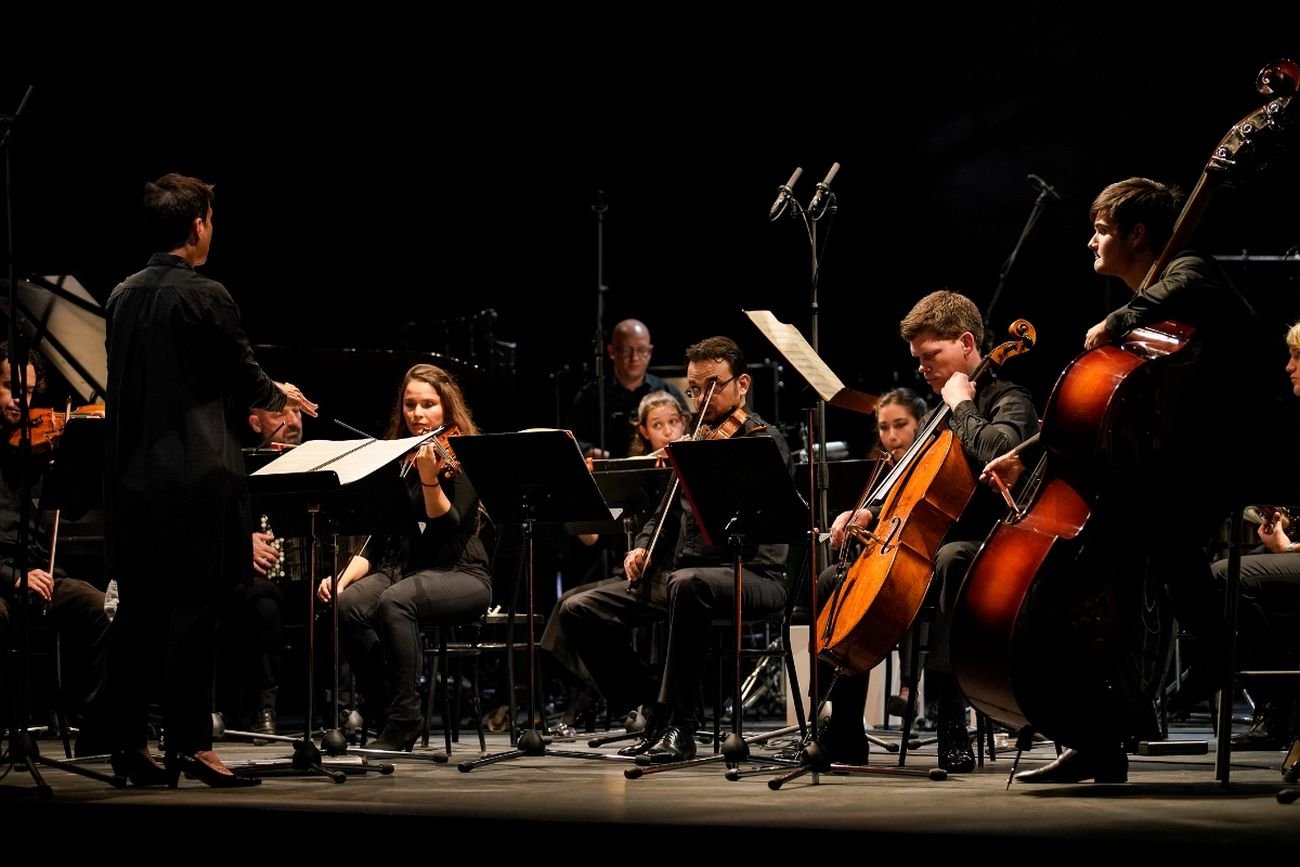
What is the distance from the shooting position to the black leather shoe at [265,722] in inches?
237

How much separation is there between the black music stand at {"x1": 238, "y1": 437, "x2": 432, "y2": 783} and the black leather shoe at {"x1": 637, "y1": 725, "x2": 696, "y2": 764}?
2.75 feet

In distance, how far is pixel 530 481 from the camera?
14.8ft

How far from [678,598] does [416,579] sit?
100 centimetres

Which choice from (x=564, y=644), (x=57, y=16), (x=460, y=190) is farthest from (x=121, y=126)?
(x=564, y=644)

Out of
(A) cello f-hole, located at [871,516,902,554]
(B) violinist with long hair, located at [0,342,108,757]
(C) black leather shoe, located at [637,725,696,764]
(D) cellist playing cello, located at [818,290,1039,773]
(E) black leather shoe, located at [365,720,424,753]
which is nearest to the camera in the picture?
(A) cello f-hole, located at [871,516,902,554]

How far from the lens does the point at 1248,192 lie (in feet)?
24.8

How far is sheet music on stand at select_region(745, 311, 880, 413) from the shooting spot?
3.90m

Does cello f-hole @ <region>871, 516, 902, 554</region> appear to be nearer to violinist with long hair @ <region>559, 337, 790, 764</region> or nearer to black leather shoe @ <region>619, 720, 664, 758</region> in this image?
violinist with long hair @ <region>559, 337, 790, 764</region>

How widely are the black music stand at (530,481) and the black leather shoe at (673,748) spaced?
0.44 m

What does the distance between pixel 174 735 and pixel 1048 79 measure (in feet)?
19.8

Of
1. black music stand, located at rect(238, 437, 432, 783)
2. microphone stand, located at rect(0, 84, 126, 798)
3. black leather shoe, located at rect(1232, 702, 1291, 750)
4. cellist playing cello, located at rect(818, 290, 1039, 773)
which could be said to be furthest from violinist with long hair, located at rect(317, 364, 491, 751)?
black leather shoe, located at rect(1232, 702, 1291, 750)

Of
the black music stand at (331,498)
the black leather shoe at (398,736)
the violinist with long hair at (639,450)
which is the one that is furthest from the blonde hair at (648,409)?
the black music stand at (331,498)

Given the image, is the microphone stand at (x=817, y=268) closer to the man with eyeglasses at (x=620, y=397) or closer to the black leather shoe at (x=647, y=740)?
the black leather shoe at (x=647, y=740)

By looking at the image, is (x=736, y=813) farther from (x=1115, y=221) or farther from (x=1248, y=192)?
(x=1248, y=192)
